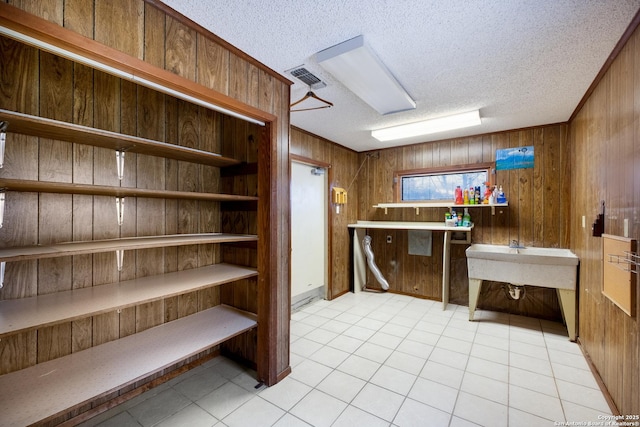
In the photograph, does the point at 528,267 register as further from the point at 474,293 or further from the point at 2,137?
the point at 2,137

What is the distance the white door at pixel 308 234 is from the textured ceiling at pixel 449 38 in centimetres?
132

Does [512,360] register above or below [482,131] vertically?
below

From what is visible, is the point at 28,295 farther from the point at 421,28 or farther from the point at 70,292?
the point at 421,28

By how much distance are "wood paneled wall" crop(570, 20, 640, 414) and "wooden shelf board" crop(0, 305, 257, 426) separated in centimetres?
234

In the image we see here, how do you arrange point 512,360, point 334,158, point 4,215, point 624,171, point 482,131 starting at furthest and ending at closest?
1. point 334,158
2. point 482,131
3. point 512,360
4. point 624,171
5. point 4,215

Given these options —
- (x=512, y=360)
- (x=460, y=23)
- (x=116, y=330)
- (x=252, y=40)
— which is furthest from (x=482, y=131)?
(x=116, y=330)

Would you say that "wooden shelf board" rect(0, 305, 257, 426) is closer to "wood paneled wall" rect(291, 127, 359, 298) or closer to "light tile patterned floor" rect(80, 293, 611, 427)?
"light tile patterned floor" rect(80, 293, 611, 427)

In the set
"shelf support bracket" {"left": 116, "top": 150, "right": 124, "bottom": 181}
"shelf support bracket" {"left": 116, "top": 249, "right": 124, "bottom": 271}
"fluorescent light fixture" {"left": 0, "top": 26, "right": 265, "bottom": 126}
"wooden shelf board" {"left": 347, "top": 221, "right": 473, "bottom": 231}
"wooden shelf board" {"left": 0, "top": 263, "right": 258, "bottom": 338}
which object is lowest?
"wooden shelf board" {"left": 0, "top": 263, "right": 258, "bottom": 338}

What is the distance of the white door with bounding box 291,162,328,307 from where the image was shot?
355 cm

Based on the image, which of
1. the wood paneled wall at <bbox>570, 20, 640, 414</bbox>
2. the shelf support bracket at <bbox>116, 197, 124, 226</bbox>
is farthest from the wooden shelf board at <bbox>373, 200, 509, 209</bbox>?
the shelf support bracket at <bbox>116, 197, 124, 226</bbox>

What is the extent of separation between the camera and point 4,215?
138cm

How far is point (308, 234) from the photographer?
3.76 meters

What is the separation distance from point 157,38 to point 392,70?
1518mm

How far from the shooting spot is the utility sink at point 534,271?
269 cm
